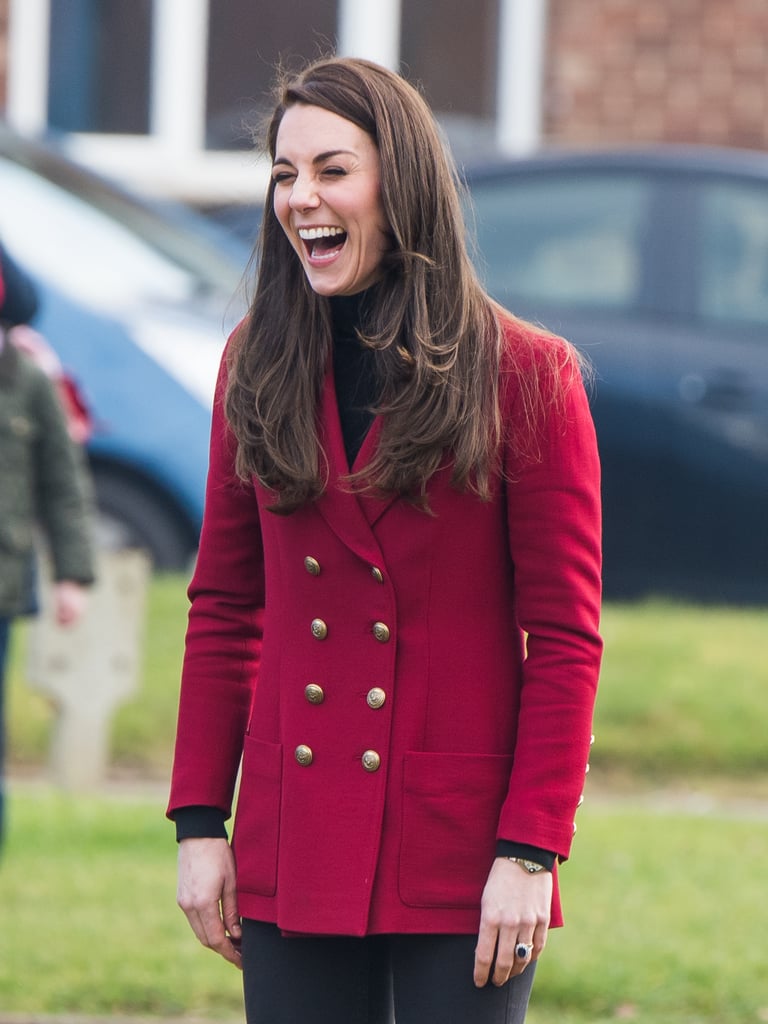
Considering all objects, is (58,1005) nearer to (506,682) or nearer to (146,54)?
(506,682)

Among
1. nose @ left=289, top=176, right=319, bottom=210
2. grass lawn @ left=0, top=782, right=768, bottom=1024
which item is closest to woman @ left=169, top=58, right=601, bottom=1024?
nose @ left=289, top=176, right=319, bottom=210

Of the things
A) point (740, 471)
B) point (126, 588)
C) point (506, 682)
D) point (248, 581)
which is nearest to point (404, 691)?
point (506, 682)

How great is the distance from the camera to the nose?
2441 millimetres

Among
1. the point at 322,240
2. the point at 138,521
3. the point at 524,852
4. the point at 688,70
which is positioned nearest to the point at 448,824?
the point at 524,852

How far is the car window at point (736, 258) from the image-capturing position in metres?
7.95

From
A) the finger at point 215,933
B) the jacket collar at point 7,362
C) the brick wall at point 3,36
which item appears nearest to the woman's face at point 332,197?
the finger at point 215,933

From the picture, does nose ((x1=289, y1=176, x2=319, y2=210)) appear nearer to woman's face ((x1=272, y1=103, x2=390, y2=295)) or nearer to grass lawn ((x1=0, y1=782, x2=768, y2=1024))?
woman's face ((x1=272, y1=103, x2=390, y2=295))

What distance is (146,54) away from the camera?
13273mm

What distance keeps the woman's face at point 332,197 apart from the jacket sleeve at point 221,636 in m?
0.27

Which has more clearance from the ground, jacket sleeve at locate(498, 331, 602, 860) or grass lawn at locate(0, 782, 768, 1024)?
jacket sleeve at locate(498, 331, 602, 860)

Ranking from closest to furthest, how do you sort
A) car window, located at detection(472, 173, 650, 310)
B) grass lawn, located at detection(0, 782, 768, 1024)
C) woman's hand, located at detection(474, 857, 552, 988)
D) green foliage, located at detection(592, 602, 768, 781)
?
1. woman's hand, located at detection(474, 857, 552, 988)
2. grass lawn, located at detection(0, 782, 768, 1024)
3. green foliage, located at detection(592, 602, 768, 781)
4. car window, located at detection(472, 173, 650, 310)

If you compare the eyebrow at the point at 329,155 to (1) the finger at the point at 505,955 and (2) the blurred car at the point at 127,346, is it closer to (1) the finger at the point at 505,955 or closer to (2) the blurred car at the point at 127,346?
(1) the finger at the point at 505,955

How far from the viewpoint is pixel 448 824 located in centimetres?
240

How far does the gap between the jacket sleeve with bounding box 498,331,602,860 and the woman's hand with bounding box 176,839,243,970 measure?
403 millimetres
